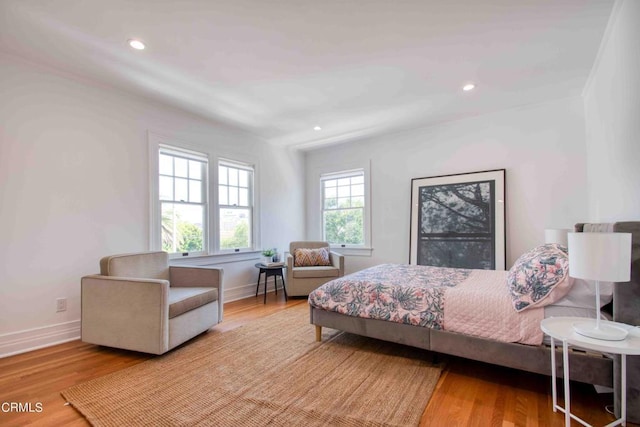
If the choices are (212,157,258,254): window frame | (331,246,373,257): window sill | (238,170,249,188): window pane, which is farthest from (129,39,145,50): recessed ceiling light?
(331,246,373,257): window sill

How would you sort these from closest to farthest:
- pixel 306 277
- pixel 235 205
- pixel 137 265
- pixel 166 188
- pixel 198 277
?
pixel 137 265
pixel 198 277
pixel 166 188
pixel 306 277
pixel 235 205

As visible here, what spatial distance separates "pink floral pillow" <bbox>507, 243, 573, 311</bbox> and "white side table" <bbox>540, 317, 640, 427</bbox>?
6.9 inches

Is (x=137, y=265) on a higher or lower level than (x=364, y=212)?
lower

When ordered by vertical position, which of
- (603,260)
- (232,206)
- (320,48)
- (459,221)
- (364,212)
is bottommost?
(603,260)

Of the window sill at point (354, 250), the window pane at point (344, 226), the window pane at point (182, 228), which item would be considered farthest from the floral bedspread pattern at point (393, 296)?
the window pane at point (344, 226)

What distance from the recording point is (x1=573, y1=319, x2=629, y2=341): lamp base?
1427 mm

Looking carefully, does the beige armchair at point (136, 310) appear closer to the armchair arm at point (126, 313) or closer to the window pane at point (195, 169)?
the armchair arm at point (126, 313)

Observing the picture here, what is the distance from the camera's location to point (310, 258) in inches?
184

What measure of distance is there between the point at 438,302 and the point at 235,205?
333cm

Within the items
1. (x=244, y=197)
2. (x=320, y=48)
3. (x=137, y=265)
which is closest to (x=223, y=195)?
(x=244, y=197)

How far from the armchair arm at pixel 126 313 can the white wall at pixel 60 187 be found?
460 millimetres

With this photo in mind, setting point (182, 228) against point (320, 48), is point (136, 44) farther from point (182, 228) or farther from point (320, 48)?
point (182, 228)

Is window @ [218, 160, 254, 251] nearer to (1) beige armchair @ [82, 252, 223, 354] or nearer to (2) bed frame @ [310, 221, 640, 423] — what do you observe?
(1) beige armchair @ [82, 252, 223, 354]

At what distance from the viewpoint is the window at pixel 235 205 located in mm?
4465
